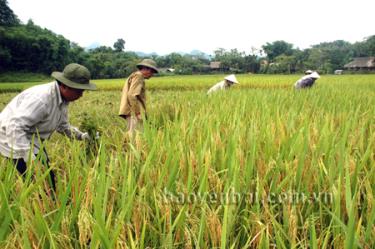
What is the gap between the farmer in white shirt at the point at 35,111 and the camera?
2.05m

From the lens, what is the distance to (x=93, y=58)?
36.7 m

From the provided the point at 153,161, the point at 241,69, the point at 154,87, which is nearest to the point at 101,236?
the point at 153,161

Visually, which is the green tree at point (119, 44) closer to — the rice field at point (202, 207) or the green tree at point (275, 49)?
the green tree at point (275, 49)

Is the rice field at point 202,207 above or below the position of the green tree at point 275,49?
below

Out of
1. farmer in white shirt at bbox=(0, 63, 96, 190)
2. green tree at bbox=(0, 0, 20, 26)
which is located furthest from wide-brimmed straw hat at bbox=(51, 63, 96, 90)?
green tree at bbox=(0, 0, 20, 26)

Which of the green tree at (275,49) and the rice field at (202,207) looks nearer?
the rice field at (202,207)

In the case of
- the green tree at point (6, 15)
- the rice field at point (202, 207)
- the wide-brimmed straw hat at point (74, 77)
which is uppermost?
the green tree at point (6, 15)

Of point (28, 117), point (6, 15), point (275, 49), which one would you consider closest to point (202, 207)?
point (28, 117)

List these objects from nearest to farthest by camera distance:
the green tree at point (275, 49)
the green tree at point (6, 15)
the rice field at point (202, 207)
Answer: the rice field at point (202, 207) < the green tree at point (6, 15) < the green tree at point (275, 49)

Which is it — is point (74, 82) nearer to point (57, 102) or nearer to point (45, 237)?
point (57, 102)

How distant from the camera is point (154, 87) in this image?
1847 cm

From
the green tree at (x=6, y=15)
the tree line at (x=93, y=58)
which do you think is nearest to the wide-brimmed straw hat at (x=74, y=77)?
the tree line at (x=93, y=58)

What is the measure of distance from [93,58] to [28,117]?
36.6 m

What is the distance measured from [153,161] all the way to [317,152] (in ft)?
2.62
